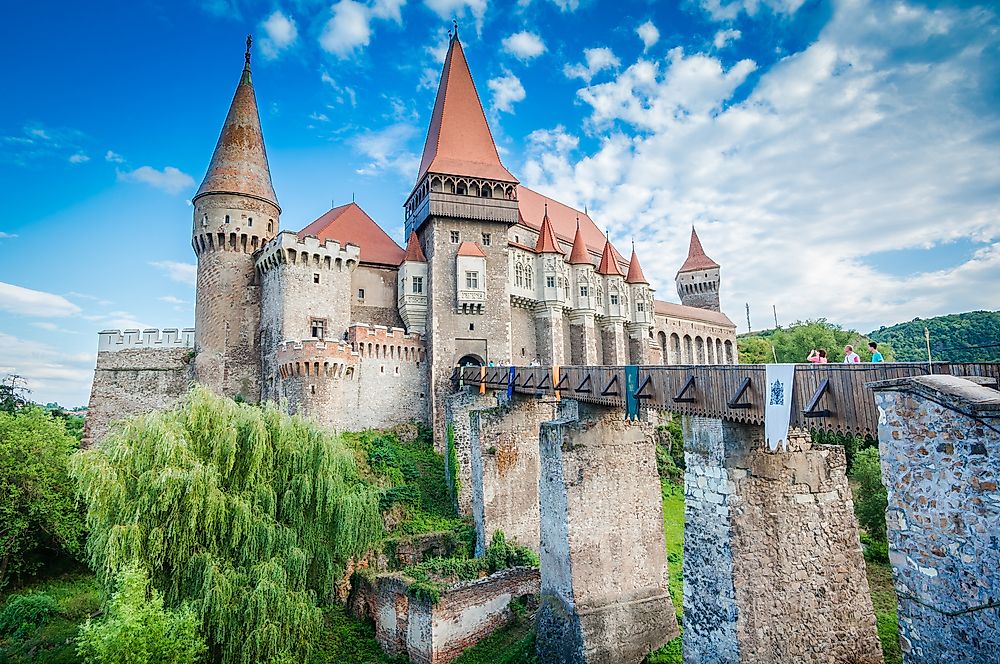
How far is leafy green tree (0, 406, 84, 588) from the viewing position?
1748 cm

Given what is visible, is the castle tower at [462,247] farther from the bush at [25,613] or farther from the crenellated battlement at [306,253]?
the bush at [25,613]

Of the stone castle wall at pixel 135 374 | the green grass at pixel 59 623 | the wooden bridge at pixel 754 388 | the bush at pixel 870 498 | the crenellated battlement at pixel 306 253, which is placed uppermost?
the crenellated battlement at pixel 306 253

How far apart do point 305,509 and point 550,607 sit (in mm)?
6797

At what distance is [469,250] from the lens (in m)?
28.7

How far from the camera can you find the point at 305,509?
46.1ft

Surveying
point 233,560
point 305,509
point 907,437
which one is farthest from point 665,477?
point 907,437

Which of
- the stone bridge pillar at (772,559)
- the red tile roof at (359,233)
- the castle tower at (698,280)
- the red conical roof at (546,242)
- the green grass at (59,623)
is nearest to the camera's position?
the stone bridge pillar at (772,559)

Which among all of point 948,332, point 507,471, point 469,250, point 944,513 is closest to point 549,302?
point 469,250

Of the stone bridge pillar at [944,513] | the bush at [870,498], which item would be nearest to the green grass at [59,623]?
the stone bridge pillar at [944,513]

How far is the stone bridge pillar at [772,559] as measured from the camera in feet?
25.8

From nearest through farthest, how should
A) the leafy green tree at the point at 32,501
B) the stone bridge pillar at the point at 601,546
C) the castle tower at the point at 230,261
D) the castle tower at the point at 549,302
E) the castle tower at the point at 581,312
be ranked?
the stone bridge pillar at the point at 601,546
the leafy green tree at the point at 32,501
the castle tower at the point at 230,261
the castle tower at the point at 549,302
the castle tower at the point at 581,312

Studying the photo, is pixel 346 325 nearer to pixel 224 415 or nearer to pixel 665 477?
pixel 224 415

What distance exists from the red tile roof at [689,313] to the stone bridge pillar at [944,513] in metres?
41.8

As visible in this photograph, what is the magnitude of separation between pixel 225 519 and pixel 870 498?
21.7 meters
